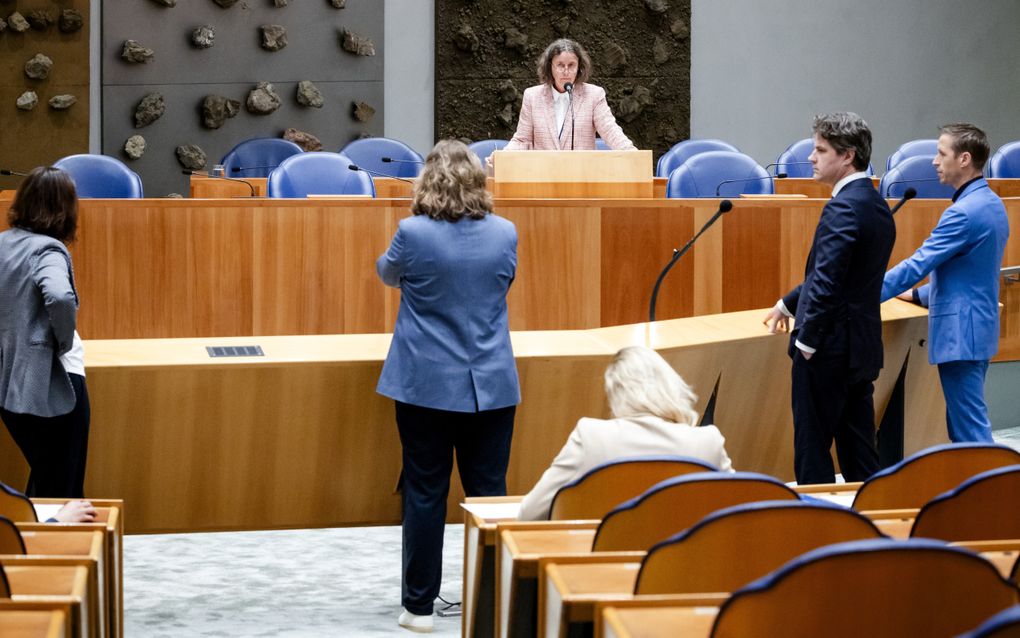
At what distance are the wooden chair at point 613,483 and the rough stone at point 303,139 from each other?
25.9 feet

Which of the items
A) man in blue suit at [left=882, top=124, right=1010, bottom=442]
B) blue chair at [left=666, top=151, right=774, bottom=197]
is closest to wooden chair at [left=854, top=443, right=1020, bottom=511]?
man in blue suit at [left=882, top=124, right=1010, bottom=442]

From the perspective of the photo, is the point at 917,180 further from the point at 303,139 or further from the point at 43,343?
the point at 43,343

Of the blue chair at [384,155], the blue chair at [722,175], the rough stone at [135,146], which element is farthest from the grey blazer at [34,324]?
the rough stone at [135,146]

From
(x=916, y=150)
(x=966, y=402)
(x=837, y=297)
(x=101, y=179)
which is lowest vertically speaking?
(x=966, y=402)

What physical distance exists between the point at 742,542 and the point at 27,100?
876 cm

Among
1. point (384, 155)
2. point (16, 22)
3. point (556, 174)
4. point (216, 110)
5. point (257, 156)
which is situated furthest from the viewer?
point (216, 110)

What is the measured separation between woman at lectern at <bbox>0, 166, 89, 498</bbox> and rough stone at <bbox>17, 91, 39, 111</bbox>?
6481 mm

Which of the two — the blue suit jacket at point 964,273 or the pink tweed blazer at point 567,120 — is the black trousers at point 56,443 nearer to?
the blue suit jacket at point 964,273

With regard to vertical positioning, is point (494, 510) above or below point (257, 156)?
below

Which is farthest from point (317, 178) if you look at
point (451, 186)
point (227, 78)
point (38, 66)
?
point (38, 66)

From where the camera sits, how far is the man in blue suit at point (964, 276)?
4.07 m

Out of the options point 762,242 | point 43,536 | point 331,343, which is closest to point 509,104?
Result: point 762,242

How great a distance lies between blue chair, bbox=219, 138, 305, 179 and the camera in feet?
27.8

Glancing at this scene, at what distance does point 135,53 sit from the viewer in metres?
9.52
